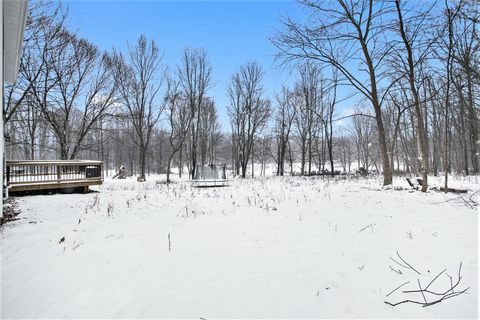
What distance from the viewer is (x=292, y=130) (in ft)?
89.4

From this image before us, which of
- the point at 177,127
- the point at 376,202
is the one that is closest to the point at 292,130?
the point at 177,127

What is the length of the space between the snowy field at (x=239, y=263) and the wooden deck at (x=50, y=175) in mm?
4663

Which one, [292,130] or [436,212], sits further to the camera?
[292,130]

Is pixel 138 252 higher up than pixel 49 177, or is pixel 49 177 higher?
pixel 49 177

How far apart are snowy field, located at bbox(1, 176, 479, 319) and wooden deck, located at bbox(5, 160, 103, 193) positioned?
4.66 meters

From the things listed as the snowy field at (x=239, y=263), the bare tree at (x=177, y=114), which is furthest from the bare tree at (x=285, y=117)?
the snowy field at (x=239, y=263)

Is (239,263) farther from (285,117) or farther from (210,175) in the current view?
(285,117)

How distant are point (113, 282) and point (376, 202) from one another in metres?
6.46

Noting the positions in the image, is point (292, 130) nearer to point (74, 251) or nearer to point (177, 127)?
point (177, 127)

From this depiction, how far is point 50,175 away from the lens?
9977mm

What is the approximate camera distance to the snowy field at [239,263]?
2312mm

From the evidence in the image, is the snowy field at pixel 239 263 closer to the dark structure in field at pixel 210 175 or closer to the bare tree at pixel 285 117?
the dark structure in field at pixel 210 175

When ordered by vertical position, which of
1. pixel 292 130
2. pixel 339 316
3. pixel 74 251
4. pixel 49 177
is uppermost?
pixel 292 130

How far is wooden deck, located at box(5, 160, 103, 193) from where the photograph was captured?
9.00m
